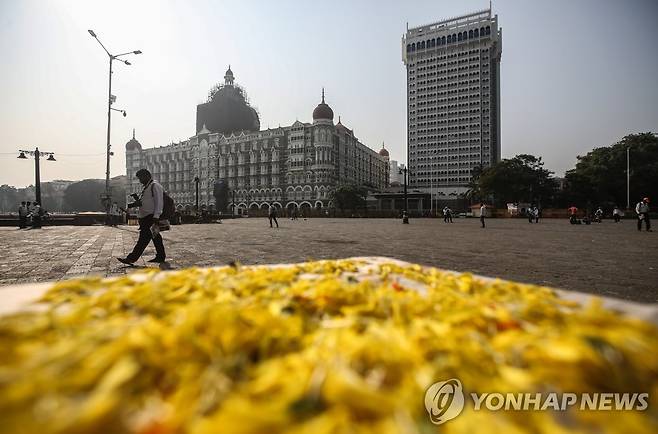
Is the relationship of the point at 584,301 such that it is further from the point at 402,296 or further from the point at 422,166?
the point at 422,166

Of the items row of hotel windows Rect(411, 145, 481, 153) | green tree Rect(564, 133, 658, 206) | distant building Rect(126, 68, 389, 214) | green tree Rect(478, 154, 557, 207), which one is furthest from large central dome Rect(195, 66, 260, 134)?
green tree Rect(564, 133, 658, 206)

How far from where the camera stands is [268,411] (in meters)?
0.83

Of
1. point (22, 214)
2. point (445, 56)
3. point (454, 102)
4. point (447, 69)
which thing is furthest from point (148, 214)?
point (445, 56)

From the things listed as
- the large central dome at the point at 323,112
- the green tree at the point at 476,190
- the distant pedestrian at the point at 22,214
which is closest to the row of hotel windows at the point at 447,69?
the green tree at the point at 476,190

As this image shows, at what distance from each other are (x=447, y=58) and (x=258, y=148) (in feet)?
239

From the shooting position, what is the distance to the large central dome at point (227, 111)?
4395 inches

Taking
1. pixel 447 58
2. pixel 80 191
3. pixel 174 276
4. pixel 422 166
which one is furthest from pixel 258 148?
pixel 174 276

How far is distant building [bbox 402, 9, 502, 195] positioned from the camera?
109m

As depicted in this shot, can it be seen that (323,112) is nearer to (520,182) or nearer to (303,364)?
(520,182)

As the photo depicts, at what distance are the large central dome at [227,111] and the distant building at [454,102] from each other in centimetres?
5762

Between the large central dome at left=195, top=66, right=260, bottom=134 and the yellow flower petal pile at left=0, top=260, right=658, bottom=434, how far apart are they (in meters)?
118

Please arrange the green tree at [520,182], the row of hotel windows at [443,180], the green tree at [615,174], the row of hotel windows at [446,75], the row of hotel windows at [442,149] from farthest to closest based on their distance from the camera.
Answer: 1. the row of hotel windows at [446,75]
2. the row of hotel windows at [442,149]
3. the row of hotel windows at [443,180]
4. the green tree at [520,182]
5. the green tree at [615,174]

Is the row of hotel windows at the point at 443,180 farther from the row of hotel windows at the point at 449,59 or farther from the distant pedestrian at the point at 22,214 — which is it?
the distant pedestrian at the point at 22,214

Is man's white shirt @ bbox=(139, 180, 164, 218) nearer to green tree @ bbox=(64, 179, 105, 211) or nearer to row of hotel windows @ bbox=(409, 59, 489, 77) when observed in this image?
row of hotel windows @ bbox=(409, 59, 489, 77)
